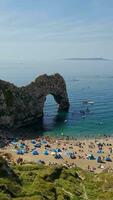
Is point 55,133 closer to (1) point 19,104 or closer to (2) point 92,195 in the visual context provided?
(1) point 19,104

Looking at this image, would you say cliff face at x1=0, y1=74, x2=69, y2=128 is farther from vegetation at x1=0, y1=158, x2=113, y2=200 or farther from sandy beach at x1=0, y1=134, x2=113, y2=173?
vegetation at x1=0, y1=158, x2=113, y2=200

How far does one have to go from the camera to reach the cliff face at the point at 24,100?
11869cm

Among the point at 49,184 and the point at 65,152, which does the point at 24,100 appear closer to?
the point at 65,152

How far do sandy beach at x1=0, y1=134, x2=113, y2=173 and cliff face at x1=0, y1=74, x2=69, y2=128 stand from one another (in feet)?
50.5

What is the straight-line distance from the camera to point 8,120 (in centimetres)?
11781

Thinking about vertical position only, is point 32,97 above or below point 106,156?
above

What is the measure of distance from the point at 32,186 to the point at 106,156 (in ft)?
141

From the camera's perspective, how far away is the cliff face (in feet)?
389

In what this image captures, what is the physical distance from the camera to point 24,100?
129000 millimetres

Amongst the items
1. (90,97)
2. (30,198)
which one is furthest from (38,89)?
(30,198)

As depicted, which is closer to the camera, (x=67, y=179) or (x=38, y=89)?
(x=67, y=179)

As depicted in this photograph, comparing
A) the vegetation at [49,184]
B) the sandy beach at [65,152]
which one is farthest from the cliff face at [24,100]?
the vegetation at [49,184]

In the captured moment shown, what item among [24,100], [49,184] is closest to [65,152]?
[24,100]

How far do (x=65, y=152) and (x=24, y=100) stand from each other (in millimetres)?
40624
